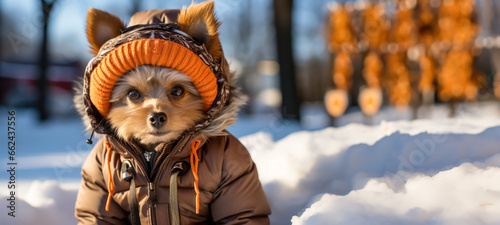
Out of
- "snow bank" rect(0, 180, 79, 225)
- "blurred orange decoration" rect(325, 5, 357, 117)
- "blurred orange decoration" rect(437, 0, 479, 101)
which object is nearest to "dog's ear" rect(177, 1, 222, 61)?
"snow bank" rect(0, 180, 79, 225)

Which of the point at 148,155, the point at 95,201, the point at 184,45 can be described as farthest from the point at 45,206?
the point at 184,45

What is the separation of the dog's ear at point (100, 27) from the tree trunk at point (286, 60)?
5602 mm

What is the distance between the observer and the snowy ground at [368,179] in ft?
4.84

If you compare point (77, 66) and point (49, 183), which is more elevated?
point (77, 66)

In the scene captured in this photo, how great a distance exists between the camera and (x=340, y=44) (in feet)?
27.7

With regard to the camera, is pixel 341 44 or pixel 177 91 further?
pixel 341 44

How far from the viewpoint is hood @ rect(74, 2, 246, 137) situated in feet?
5.49

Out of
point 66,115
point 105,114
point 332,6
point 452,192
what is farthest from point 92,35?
point 66,115

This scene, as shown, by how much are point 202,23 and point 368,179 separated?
1155 millimetres

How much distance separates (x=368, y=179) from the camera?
6.49 feet

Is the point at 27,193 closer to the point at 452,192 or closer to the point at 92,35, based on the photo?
the point at 92,35

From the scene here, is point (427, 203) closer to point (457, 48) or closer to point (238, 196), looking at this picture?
point (238, 196)

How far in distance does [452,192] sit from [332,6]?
7.92m

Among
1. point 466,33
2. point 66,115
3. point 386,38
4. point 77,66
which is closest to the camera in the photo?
point 466,33
